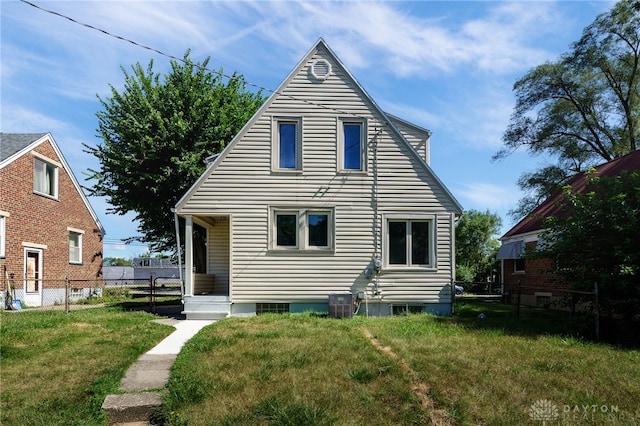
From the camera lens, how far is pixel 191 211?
40.7 ft

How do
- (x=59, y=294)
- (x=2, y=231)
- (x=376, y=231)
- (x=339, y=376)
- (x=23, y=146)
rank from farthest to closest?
(x=59, y=294), (x=23, y=146), (x=2, y=231), (x=376, y=231), (x=339, y=376)

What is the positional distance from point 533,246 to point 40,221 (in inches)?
723

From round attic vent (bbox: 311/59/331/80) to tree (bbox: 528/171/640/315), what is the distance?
6.82m

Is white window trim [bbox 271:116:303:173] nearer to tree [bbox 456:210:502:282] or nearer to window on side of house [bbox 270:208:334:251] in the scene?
window on side of house [bbox 270:208:334:251]

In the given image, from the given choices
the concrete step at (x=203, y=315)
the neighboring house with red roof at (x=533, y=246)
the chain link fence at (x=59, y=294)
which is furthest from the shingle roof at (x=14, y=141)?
the neighboring house with red roof at (x=533, y=246)

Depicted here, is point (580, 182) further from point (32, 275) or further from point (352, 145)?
point (32, 275)

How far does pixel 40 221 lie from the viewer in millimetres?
18062

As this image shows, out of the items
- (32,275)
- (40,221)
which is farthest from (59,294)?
(40,221)

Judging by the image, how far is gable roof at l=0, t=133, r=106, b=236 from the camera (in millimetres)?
16575

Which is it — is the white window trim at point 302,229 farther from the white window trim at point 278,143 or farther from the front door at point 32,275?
the front door at point 32,275

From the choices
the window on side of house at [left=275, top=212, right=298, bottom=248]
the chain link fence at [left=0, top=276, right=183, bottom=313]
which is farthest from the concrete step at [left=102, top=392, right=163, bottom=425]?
the chain link fence at [left=0, top=276, right=183, bottom=313]

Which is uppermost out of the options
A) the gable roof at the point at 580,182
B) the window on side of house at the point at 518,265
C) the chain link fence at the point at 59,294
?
the gable roof at the point at 580,182

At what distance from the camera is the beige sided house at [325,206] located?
41.1 feet

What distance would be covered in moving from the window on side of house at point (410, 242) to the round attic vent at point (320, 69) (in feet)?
Result: 14.3
